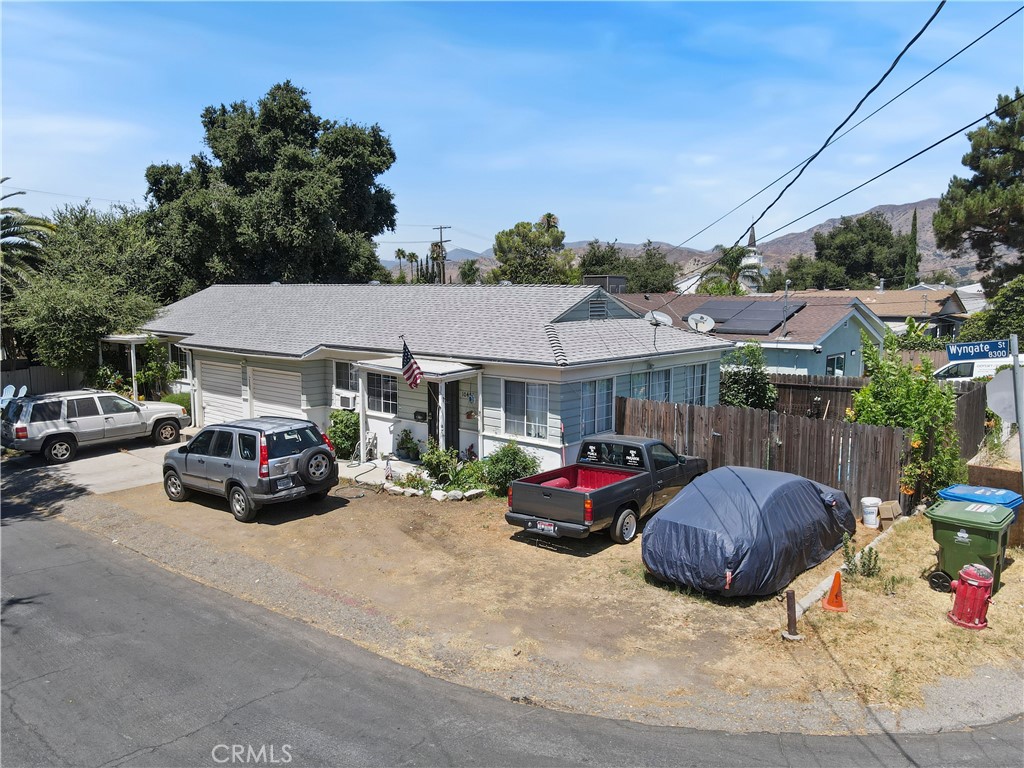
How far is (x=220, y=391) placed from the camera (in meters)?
22.2

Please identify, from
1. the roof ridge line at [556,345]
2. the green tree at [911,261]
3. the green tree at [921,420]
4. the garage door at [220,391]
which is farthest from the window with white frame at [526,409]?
the green tree at [911,261]

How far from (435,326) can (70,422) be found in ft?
32.3

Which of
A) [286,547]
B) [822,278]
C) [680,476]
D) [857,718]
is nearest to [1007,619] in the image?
[857,718]

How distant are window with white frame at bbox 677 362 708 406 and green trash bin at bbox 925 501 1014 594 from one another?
9.37 m

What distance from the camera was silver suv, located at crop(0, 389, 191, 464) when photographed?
17.7 metres

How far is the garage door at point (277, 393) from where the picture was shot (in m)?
19.3

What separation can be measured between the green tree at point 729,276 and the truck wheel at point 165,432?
3377 centimetres

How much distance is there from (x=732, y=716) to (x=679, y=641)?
1.61m

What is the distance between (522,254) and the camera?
65188mm

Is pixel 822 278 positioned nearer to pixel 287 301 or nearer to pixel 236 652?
pixel 287 301

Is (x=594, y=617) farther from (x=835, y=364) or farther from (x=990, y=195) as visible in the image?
(x=990, y=195)

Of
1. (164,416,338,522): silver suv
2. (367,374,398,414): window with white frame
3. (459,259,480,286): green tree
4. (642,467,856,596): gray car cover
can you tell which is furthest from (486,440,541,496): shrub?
(459,259,480,286): green tree

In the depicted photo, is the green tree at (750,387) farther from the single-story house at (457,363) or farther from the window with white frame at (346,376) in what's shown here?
the window with white frame at (346,376)

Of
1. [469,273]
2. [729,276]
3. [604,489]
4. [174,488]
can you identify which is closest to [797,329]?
[604,489]
